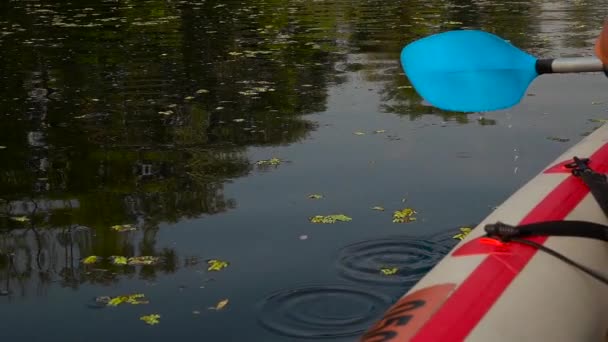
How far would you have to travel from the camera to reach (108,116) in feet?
29.8

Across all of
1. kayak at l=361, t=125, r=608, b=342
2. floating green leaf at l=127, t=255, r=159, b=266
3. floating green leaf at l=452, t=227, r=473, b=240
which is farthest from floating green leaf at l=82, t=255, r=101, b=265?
kayak at l=361, t=125, r=608, b=342

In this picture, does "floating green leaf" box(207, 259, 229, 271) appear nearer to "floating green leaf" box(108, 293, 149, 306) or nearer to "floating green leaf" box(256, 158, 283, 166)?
"floating green leaf" box(108, 293, 149, 306)

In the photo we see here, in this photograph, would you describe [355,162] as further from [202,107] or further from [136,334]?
[136,334]

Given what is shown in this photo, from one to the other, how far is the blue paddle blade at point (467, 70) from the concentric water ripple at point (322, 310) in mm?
1019

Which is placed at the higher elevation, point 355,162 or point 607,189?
point 607,189

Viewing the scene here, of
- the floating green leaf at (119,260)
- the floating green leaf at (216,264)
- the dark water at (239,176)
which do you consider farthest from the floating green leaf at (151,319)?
the floating green leaf at (119,260)

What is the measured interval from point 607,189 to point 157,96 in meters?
6.61

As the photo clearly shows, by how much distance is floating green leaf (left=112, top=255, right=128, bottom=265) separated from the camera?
5.53 metres

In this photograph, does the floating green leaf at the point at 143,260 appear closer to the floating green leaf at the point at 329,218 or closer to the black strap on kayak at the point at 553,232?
the floating green leaf at the point at 329,218

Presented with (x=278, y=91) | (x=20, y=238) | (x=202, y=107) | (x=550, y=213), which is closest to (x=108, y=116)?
(x=202, y=107)

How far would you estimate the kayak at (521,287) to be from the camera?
2984mm

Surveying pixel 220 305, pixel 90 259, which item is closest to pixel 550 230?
pixel 220 305

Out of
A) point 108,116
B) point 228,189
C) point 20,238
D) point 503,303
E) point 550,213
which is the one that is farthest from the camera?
point 108,116

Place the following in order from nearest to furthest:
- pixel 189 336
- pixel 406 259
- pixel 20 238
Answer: pixel 189 336
pixel 406 259
pixel 20 238
